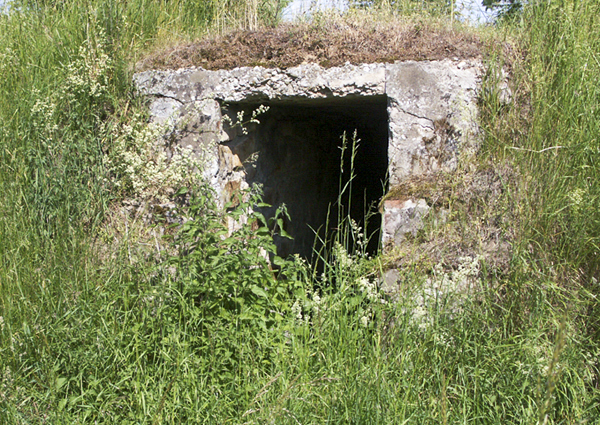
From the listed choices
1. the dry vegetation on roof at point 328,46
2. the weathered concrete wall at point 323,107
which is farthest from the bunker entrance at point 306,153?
the dry vegetation on roof at point 328,46

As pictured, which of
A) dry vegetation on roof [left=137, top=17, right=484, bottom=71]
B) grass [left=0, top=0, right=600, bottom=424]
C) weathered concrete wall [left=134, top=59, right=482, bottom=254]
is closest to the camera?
grass [left=0, top=0, right=600, bottom=424]

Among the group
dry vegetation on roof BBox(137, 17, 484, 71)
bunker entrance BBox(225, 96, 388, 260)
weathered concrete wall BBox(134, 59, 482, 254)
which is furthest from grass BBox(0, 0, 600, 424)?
bunker entrance BBox(225, 96, 388, 260)

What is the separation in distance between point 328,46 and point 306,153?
181 cm

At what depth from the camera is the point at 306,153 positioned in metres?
5.32

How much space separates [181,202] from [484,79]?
2263mm

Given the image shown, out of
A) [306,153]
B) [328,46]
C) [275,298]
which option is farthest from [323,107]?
[275,298]

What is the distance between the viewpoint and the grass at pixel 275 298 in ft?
6.96

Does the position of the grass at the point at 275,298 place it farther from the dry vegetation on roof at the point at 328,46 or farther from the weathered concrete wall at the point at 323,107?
the dry vegetation on roof at the point at 328,46

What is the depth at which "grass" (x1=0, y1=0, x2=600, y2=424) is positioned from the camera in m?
2.12

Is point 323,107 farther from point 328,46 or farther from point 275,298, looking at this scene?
point 275,298

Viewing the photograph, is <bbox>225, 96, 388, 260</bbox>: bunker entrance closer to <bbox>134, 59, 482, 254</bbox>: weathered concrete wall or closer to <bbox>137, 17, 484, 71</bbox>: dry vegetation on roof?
<bbox>134, 59, 482, 254</bbox>: weathered concrete wall

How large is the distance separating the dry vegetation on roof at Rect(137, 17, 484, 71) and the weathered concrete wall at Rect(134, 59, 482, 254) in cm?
8

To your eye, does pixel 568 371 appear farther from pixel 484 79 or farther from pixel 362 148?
pixel 362 148

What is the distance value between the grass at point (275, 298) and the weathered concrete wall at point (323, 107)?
0.21 metres
